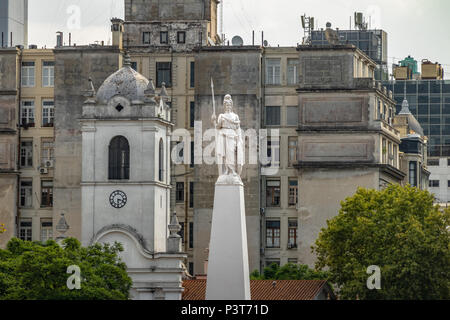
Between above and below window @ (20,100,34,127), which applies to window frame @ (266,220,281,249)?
below

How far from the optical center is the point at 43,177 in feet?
479

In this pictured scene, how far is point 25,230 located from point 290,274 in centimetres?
2876

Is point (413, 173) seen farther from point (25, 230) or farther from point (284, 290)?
point (284, 290)

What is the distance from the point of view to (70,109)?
14275cm

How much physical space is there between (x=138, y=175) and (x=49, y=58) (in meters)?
31.9

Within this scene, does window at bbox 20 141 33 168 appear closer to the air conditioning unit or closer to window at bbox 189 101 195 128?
the air conditioning unit

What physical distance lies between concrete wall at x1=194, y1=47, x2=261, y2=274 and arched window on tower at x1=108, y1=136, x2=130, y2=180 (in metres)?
23.0

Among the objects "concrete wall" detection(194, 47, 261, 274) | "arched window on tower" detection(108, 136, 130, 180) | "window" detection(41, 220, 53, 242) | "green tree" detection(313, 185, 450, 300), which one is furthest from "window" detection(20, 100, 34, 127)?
"green tree" detection(313, 185, 450, 300)

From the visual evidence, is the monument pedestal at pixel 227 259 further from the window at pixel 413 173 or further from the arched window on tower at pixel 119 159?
the window at pixel 413 173

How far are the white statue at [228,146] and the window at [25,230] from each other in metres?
72.1

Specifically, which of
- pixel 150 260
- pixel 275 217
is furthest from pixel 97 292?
pixel 275 217

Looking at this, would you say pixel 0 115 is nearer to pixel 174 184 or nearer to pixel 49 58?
pixel 49 58

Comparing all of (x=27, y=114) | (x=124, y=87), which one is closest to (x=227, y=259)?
(x=124, y=87)

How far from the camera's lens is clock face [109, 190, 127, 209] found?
11706 centimetres
